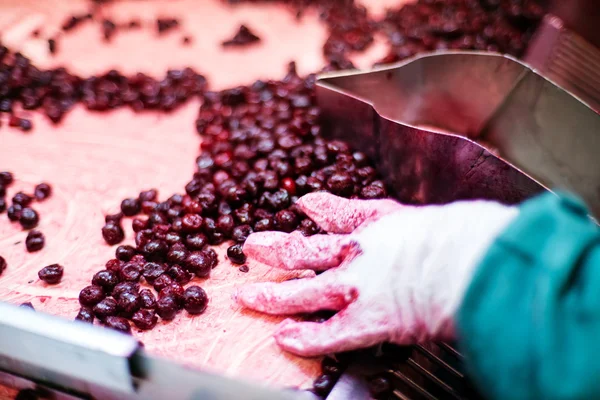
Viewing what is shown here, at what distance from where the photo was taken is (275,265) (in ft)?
6.84

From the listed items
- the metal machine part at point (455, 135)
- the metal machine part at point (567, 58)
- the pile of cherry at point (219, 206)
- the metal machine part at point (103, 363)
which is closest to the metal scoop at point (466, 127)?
the metal machine part at point (455, 135)

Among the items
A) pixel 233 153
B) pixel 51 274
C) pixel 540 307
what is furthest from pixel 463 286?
pixel 51 274

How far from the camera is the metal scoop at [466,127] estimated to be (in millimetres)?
2240

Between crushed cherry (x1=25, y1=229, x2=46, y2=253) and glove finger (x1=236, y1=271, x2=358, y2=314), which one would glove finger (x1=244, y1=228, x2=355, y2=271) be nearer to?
glove finger (x1=236, y1=271, x2=358, y2=314)

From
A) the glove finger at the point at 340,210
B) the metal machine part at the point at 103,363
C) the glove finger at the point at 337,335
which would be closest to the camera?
the metal machine part at the point at 103,363

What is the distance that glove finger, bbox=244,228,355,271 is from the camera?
76.5 inches

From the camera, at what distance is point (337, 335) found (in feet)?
5.80

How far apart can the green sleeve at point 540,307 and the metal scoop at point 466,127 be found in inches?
34.0

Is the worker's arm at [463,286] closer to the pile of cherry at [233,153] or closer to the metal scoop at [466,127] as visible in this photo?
the pile of cherry at [233,153]

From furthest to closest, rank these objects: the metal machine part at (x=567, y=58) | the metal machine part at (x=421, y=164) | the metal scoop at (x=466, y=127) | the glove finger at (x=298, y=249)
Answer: the metal machine part at (x=567, y=58)
the metal scoop at (x=466, y=127)
the glove finger at (x=298, y=249)
the metal machine part at (x=421, y=164)

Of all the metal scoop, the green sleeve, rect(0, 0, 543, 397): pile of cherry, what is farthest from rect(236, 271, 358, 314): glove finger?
the metal scoop

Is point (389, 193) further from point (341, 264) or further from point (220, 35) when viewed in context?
point (220, 35)

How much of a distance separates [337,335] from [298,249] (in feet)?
1.30

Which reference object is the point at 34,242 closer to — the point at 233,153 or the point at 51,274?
the point at 51,274
